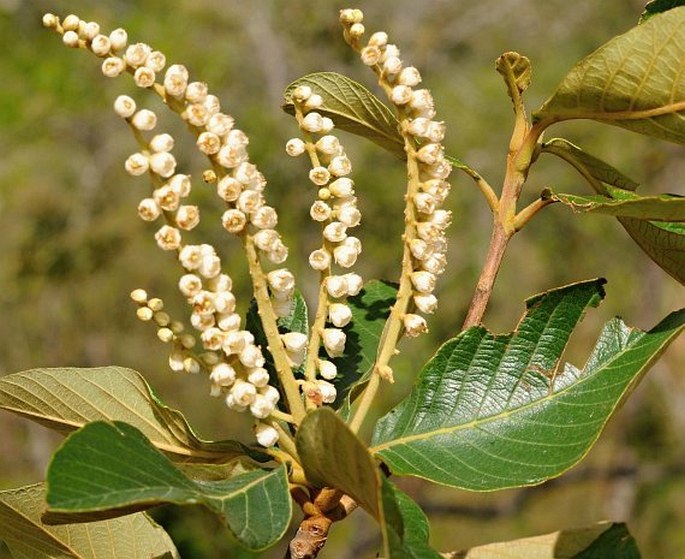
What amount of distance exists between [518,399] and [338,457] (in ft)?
0.90

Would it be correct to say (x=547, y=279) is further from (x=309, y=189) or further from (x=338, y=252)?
(x=338, y=252)

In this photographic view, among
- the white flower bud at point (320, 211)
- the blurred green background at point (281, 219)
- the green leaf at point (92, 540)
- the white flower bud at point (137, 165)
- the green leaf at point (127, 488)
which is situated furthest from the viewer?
the blurred green background at point (281, 219)

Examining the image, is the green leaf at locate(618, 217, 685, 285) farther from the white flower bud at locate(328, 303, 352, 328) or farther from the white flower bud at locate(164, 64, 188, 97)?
the white flower bud at locate(164, 64, 188, 97)

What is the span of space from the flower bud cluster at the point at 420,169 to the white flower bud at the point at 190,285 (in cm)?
22

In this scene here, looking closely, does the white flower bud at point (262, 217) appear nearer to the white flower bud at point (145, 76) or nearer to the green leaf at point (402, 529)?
the white flower bud at point (145, 76)

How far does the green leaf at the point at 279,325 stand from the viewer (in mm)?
958

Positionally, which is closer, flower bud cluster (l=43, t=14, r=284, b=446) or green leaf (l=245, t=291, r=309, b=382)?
flower bud cluster (l=43, t=14, r=284, b=446)

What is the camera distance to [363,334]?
103 cm

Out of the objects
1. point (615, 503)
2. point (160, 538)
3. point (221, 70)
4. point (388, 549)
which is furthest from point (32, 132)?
point (388, 549)

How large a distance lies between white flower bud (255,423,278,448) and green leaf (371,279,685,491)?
0.11 m

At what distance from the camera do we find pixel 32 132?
4.94 meters

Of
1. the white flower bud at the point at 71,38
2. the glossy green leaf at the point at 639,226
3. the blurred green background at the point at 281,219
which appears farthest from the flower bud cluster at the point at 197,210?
the blurred green background at the point at 281,219

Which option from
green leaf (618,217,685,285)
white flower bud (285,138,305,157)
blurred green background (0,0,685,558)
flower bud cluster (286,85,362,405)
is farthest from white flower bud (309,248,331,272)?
blurred green background (0,0,685,558)

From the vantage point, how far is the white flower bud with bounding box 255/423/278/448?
806 millimetres
